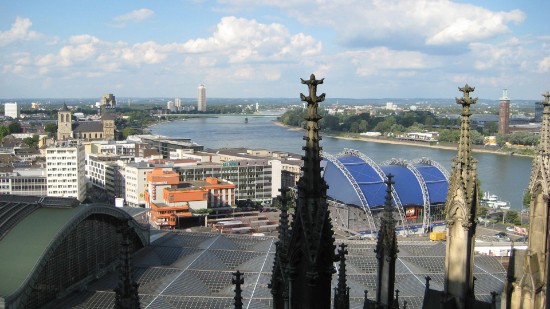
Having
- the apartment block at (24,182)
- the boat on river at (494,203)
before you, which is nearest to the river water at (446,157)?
the boat on river at (494,203)

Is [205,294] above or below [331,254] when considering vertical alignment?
below

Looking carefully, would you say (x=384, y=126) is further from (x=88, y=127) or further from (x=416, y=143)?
(x=88, y=127)

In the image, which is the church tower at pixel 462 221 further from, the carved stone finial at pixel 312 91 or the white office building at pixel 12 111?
the white office building at pixel 12 111

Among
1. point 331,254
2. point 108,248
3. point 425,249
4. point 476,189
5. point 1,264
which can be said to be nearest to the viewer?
point 331,254

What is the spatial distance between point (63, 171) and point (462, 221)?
3596 cm

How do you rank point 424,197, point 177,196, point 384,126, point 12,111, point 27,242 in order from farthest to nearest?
point 12,111
point 384,126
point 177,196
point 424,197
point 27,242

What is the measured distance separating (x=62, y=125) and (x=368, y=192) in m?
47.7

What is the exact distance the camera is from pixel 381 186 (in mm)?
31141

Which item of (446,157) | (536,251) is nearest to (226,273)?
(536,251)

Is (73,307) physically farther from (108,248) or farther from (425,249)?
(425,249)

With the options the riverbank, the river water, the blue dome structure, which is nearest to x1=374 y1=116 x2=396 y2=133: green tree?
the riverbank

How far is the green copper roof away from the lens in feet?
42.0

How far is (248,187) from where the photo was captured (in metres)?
39.7

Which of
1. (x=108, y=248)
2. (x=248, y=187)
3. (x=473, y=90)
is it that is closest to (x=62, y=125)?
(x=248, y=187)
